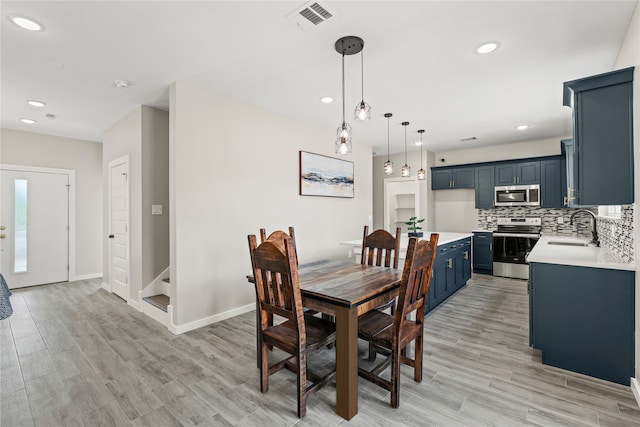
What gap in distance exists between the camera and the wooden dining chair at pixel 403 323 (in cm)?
193

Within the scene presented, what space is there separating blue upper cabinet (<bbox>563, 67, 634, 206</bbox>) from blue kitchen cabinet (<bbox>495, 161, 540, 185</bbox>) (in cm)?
382

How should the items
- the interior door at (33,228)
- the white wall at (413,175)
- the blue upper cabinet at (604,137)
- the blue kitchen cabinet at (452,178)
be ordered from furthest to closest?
the white wall at (413,175)
the blue kitchen cabinet at (452,178)
the interior door at (33,228)
the blue upper cabinet at (604,137)

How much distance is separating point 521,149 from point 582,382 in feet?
16.1

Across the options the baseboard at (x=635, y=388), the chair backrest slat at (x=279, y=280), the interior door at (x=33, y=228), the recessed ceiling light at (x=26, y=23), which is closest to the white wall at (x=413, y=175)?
the baseboard at (x=635, y=388)

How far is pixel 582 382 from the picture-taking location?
2.27 meters

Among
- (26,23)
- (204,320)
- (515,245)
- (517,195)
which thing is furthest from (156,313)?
(517,195)

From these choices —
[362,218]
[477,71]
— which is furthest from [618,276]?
[362,218]

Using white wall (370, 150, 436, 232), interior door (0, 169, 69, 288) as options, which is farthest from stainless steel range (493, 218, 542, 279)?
interior door (0, 169, 69, 288)

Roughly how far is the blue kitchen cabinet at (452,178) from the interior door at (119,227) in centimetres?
585

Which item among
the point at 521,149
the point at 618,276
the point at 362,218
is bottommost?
the point at 618,276

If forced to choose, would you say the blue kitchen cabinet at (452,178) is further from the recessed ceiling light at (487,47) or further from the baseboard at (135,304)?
the baseboard at (135,304)

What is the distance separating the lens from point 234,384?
7.43ft

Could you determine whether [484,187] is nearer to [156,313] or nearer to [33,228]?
[156,313]

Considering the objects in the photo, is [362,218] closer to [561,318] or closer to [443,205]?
[443,205]
